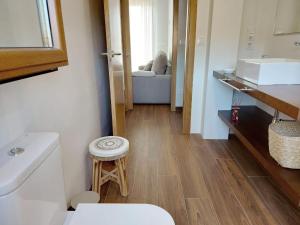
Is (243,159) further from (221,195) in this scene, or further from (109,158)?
(109,158)

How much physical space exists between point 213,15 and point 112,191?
1.98 m

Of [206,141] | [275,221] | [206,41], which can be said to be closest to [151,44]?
[206,41]

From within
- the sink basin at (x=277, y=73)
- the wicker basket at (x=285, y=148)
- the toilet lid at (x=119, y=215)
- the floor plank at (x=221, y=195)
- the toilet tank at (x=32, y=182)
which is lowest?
the floor plank at (x=221, y=195)

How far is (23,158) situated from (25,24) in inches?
18.1

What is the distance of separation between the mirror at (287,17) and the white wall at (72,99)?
1.79m

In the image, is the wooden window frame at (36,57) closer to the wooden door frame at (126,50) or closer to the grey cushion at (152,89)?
the wooden door frame at (126,50)

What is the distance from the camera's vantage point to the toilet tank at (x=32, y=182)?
573 mm

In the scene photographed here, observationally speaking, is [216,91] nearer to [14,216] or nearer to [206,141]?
[206,141]

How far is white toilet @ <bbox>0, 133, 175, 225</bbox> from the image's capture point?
581mm

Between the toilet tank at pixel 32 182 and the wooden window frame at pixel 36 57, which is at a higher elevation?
the wooden window frame at pixel 36 57

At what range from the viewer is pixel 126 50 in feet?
11.8

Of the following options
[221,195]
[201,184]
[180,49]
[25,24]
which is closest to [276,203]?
[221,195]

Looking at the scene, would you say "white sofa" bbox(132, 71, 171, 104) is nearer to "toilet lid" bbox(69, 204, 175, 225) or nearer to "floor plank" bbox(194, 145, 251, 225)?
"floor plank" bbox(194, 145, 251, 225)

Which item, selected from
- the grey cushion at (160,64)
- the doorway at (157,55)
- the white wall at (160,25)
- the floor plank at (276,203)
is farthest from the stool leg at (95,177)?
the white wall at (160,25)
